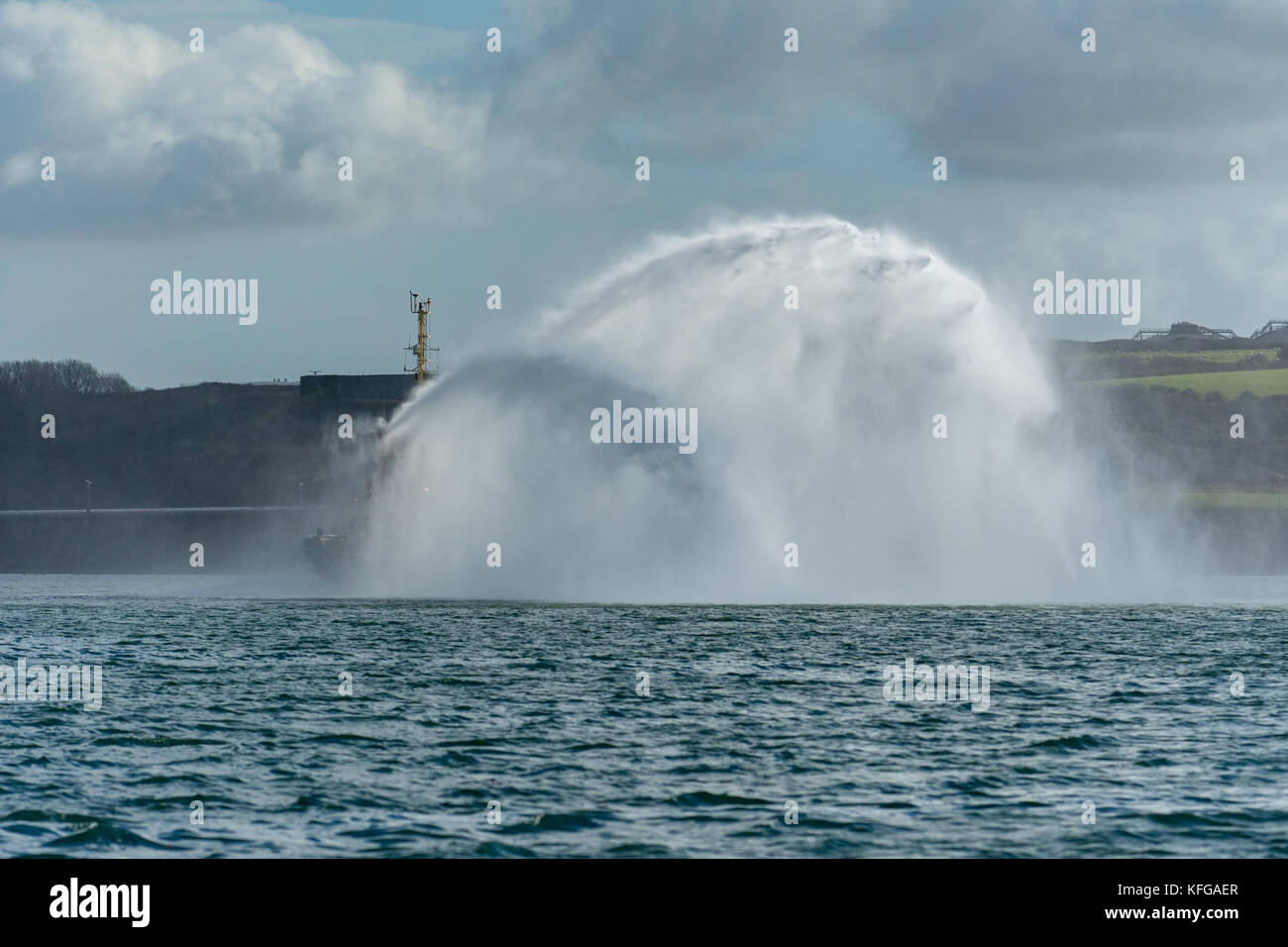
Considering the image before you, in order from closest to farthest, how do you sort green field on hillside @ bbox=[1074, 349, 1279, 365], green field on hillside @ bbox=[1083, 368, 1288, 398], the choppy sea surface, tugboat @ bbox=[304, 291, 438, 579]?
the choppy sea surface → tugboat @ bbox=[304, 291, 438, 579] → green field on hillside @ bbox=[1083, 368, 1288, 398] → green field on hillside @ bbox=[1074, 349, 1279, 365]

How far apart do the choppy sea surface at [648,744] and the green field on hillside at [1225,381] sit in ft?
365

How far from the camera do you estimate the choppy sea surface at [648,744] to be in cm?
2002

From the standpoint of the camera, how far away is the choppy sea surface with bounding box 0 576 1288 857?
20016 mm

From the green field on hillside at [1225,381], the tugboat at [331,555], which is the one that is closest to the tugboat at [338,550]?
the tugboat at [331,555]

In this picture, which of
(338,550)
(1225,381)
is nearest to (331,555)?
(338,550)

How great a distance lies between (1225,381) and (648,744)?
142 meters

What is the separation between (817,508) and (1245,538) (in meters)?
72.5

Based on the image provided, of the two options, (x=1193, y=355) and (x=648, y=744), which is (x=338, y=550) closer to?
(x=648, y=744)

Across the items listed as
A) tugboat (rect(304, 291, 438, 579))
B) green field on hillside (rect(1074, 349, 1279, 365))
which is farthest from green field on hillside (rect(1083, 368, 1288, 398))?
tugboat (rect(304, 291, 438, 579))

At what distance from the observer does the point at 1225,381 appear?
15538cm

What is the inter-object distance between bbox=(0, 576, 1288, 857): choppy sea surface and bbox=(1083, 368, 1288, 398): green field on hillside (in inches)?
4383

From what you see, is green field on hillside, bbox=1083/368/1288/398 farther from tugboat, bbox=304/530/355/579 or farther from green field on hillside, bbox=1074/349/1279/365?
tugboat, bbox=304/530/355/579
